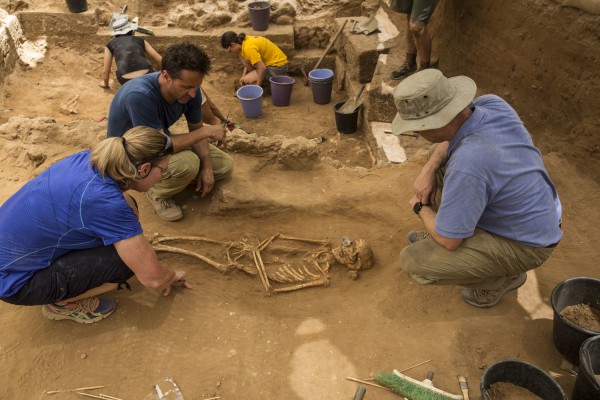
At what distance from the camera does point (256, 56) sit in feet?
23.8

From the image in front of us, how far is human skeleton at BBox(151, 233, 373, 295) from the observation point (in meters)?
3.45

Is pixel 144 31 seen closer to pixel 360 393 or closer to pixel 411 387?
pixel 360 393

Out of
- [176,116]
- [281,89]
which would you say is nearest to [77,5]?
[281,89]

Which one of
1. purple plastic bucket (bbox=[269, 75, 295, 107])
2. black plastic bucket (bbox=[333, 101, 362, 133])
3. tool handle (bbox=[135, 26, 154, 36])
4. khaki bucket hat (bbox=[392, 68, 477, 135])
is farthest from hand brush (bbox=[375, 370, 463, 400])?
tool handle (bbox=[135, 26, 154, 36])

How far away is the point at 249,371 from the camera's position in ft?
9.08

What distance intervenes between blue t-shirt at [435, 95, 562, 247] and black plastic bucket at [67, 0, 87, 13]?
7759mm

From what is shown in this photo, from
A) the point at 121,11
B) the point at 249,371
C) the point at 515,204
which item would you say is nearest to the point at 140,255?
the point at 249,371

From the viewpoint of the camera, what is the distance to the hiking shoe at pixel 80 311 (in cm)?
296

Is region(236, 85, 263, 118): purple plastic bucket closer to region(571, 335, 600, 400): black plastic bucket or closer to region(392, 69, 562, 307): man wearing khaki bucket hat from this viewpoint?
region(392, 69, 562, 307): man wearing khaki bucket hat

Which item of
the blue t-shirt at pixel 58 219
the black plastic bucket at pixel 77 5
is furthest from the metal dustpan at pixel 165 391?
the black plastic bucket at pixel 77 5

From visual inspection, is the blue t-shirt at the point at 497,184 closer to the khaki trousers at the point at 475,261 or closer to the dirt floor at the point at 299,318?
the khaki trousers at the point at 475,261

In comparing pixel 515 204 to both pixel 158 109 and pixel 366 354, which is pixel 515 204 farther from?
pixel 158 109

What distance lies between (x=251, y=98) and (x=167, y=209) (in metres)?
3.54

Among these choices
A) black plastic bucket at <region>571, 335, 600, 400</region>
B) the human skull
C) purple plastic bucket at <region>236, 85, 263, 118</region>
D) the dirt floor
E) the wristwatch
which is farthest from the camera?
purple plastic bucket at <region>236, 85, 263, 118</region>
